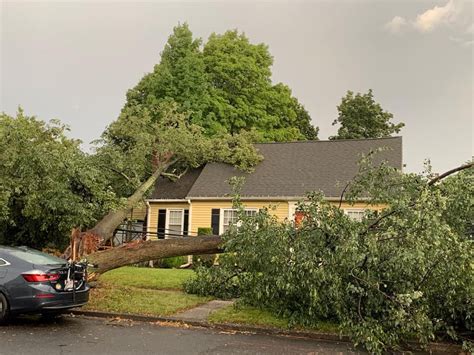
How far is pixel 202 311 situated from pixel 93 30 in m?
12.4

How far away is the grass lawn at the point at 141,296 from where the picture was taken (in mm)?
8594

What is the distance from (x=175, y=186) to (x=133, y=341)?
48.3 feet

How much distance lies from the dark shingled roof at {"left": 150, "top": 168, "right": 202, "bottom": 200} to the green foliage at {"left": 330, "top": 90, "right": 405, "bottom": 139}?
17720mm

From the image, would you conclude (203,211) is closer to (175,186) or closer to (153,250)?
(175,186)

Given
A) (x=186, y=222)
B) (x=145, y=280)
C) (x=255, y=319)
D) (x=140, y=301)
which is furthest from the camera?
(x=186, y=222)

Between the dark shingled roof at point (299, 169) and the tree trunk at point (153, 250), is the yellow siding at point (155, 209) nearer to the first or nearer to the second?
the dark shingled roof at point (299, 169)

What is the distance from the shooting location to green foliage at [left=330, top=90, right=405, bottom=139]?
1398 inches

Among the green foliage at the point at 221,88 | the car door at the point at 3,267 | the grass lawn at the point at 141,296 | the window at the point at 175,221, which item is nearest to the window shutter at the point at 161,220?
the window at the point at 175,221

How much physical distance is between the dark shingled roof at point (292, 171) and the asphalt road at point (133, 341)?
1072cm

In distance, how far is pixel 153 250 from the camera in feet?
34.3

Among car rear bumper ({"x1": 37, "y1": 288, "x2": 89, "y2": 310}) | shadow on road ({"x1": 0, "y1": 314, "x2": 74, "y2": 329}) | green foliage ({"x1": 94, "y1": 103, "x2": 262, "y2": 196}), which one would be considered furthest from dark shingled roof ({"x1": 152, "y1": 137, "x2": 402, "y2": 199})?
car rear bumper ({"x1": 37, "y1": 288, "x2": 89, "y2": 310})

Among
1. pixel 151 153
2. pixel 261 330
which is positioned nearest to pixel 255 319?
pixel 261 330

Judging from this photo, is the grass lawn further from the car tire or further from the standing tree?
the standing tree

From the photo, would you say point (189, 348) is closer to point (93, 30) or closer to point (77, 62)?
point (93, 30)
